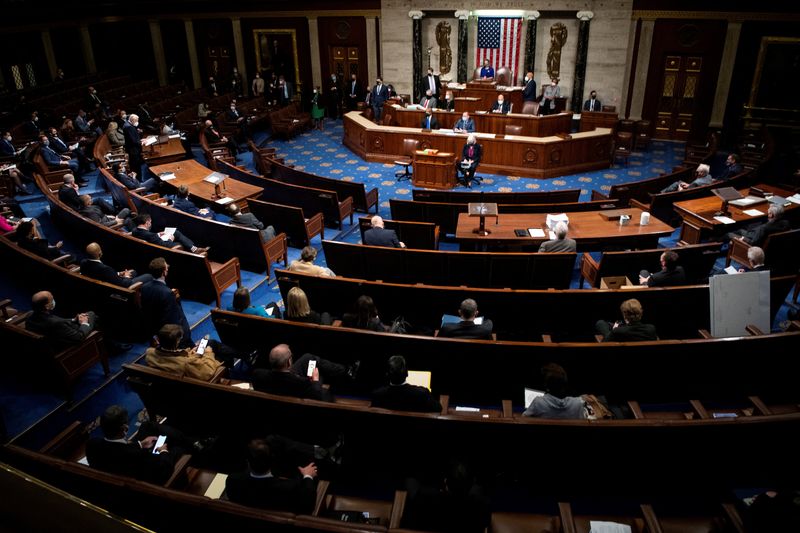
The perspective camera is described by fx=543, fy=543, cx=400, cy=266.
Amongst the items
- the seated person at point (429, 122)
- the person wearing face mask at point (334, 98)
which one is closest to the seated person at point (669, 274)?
the seated person at point (429, 122)

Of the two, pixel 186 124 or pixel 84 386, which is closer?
pixel 84 386

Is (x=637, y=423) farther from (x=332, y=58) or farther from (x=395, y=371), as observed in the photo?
(x=332, y=58)

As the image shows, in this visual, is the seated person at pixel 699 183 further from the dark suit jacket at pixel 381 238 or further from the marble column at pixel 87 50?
the marble column at pixel 87 50

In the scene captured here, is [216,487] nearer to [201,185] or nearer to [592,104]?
[201,185]

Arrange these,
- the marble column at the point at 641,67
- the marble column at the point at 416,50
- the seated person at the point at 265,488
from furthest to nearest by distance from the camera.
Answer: the marble column at the point at 416,50 < the marble column at the point at 641,67 < the seated person at the point at 265,488

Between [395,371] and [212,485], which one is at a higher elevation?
[395,371]

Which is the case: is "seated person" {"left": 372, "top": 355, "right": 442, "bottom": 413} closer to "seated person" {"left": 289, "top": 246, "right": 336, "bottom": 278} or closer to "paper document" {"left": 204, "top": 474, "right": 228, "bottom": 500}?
"paper document" {"left": 204, "top": 474, "right": 228, "bottom": 500}

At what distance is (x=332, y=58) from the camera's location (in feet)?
56.1

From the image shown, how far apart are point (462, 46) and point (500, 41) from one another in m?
1.05

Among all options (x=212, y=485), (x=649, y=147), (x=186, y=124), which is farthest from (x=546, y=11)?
(x=212, y=485)

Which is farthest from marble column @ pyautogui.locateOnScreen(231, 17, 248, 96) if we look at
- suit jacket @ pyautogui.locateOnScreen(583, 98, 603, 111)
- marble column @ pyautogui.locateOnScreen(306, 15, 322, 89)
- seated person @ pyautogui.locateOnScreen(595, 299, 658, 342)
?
seated person @ pyautogui.locateOnScreen(595, 299, 658, 342)

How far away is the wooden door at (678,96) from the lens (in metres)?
13.1

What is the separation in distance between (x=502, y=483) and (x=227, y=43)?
1863 cm

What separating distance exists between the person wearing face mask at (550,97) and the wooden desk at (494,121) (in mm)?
1204
